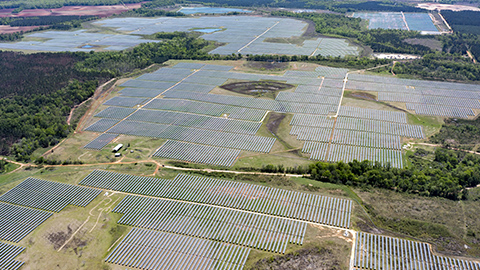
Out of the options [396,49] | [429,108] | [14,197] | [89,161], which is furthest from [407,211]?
[396,49]

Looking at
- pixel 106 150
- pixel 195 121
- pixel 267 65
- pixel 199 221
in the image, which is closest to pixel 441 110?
pixel 267 65

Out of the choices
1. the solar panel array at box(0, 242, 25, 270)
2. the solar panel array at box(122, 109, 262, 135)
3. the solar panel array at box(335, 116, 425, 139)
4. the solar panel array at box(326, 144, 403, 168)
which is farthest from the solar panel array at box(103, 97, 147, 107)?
the solar panel array at box(326, 144, 403, 168)

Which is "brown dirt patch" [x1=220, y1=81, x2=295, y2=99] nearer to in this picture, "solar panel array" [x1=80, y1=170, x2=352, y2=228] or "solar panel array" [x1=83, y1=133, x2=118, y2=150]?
"solar panel array" [x1=83, y1=133, x2=118, y2=150]

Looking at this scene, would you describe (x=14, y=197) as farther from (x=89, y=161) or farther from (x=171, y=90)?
(x=171, y=90)

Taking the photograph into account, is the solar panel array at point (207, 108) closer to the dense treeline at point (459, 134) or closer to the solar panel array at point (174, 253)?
the dense treeline at point (459, 134)

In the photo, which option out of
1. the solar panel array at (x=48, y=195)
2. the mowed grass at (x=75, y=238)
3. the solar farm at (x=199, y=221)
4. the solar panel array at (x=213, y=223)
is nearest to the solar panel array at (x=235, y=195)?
the solar farm at (x=199, y=221)

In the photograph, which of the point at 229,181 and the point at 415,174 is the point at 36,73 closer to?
the point at 229,181
